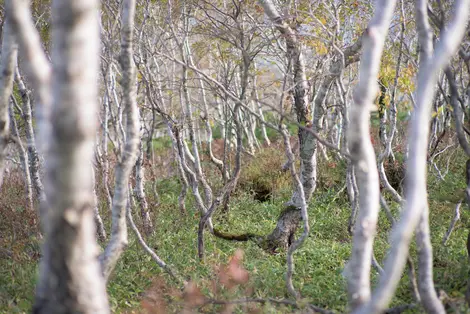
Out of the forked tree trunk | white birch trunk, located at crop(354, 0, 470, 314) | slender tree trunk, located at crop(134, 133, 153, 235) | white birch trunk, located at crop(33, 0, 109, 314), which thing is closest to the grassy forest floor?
slender tree trunk, located at crop(134, 133, 153, 235)

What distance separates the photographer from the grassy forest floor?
14.6 ft

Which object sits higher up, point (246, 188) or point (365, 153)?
point (365, 153)

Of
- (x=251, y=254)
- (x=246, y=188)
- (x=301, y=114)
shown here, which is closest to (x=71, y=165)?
(x=301, y=114)

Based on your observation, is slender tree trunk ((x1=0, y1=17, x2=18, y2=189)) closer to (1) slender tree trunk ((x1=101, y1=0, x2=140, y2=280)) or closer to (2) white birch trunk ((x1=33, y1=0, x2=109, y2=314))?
(1) slender tree trunk ((x1=101, y1=0, x2=140, y2=280))

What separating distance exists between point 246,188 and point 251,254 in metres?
3.05

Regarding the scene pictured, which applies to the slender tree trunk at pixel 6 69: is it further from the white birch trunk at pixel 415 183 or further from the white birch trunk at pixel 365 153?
the white birch trunk at pixel 415 183

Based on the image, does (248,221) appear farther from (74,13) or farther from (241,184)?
(74,13)

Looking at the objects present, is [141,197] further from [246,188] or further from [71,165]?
[71,165]

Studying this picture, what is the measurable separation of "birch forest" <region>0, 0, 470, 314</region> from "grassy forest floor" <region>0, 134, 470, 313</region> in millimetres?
25

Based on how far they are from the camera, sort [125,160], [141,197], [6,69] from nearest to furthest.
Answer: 1. [6,69]
2. [125,160]
3. [141,197]

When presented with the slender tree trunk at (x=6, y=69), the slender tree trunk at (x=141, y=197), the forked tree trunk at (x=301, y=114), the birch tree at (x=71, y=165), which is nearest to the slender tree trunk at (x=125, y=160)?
the slender tree trunk at (x=6, y=69)

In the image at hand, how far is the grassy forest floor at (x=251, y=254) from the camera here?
445cm

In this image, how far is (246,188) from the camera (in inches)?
351

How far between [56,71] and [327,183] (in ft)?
23.5
